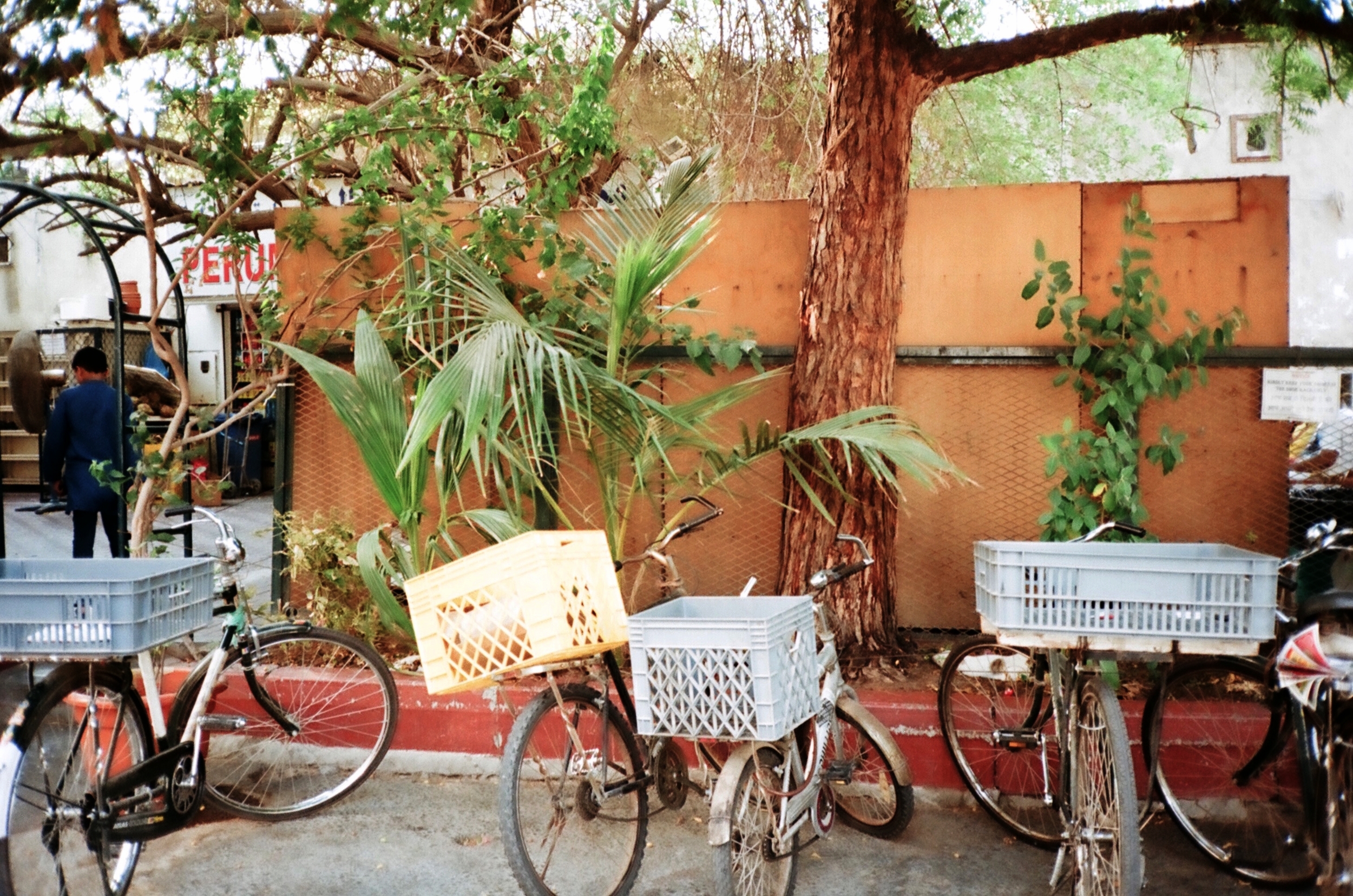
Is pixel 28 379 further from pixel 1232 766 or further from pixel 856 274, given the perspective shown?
pixel 1232 766

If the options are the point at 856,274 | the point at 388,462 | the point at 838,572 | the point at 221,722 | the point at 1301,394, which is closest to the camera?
the point at 838,572

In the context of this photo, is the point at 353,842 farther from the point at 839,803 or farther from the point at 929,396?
the point at 929,396

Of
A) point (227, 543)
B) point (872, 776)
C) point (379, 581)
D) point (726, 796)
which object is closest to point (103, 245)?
point (227, 543)

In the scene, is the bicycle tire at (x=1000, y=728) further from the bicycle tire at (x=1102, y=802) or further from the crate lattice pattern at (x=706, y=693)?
the crate lattice pattern at (x=706, y=693)

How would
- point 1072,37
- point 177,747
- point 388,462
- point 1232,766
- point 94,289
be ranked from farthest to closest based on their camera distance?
point 94,289
point 1072,37
point 388,462
point 1232,766
point 177,747

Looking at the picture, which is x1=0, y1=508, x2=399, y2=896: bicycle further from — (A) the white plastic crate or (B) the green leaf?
(A) the white plastic crate

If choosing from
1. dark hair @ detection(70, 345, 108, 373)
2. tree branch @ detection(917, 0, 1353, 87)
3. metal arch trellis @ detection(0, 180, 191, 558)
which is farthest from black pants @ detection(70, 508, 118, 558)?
tree branch @ detection(917, 0, 1353, 87)

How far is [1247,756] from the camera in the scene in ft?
13.1

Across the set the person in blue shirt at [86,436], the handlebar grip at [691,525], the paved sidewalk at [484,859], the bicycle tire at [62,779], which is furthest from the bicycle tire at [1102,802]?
the person in blue shirt at [86,436]

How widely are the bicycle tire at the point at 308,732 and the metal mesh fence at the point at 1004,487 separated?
51.3 inches

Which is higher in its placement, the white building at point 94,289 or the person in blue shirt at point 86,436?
the white building at point 94,289

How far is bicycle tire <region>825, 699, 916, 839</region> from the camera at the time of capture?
3979mm

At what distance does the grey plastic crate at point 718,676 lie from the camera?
2971mm

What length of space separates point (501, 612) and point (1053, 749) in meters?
2.42
